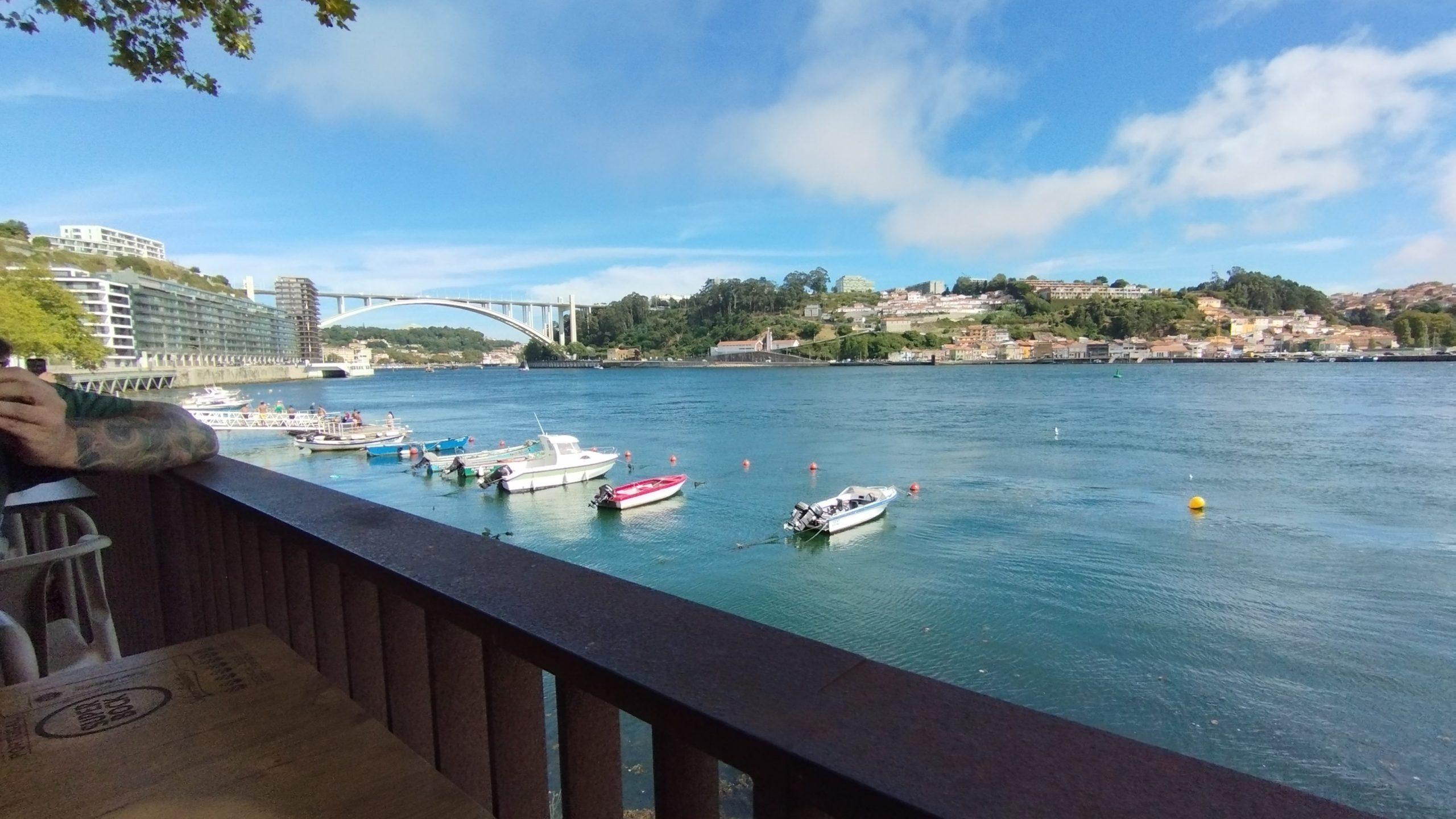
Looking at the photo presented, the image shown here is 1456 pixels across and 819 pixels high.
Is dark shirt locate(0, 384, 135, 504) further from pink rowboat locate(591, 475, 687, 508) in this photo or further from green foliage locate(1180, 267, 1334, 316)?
green foliage locate(1180, 267, 1334, 316)

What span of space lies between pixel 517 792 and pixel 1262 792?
3.00ft

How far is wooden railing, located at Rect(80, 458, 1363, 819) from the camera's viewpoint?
510 mm

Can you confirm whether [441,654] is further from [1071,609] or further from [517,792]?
[1071,609]

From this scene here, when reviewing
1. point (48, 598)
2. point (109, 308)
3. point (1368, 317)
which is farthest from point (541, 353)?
point (1368, 317)

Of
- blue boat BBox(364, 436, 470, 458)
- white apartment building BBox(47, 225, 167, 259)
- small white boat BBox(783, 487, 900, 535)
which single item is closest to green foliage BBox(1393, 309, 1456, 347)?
small white boat BBox(783, 487, 900, 535)

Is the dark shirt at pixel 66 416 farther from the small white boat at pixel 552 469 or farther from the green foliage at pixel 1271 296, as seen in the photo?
the green foliage at pixel 1271 296

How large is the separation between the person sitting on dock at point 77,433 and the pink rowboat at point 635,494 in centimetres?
1814

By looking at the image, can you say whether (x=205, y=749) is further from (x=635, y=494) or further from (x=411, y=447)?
(x=411, y=447)

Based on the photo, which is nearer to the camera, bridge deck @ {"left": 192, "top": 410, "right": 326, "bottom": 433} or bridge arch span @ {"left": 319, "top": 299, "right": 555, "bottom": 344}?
bridge deck @ {"left": 192, "top": 410, "right": 326, "bottom": 433}

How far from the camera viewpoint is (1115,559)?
15117 millimetres

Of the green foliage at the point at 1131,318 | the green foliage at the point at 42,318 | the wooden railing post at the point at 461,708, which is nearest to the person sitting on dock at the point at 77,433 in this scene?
the wooden railing post at the point at 461,708

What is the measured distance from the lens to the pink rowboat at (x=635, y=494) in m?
19.8

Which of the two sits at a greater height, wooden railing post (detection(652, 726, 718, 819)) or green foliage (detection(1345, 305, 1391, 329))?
green foliage (detection(1345, 305, 1391, 329))

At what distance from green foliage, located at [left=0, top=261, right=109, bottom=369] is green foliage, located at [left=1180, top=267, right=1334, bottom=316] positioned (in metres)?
152
